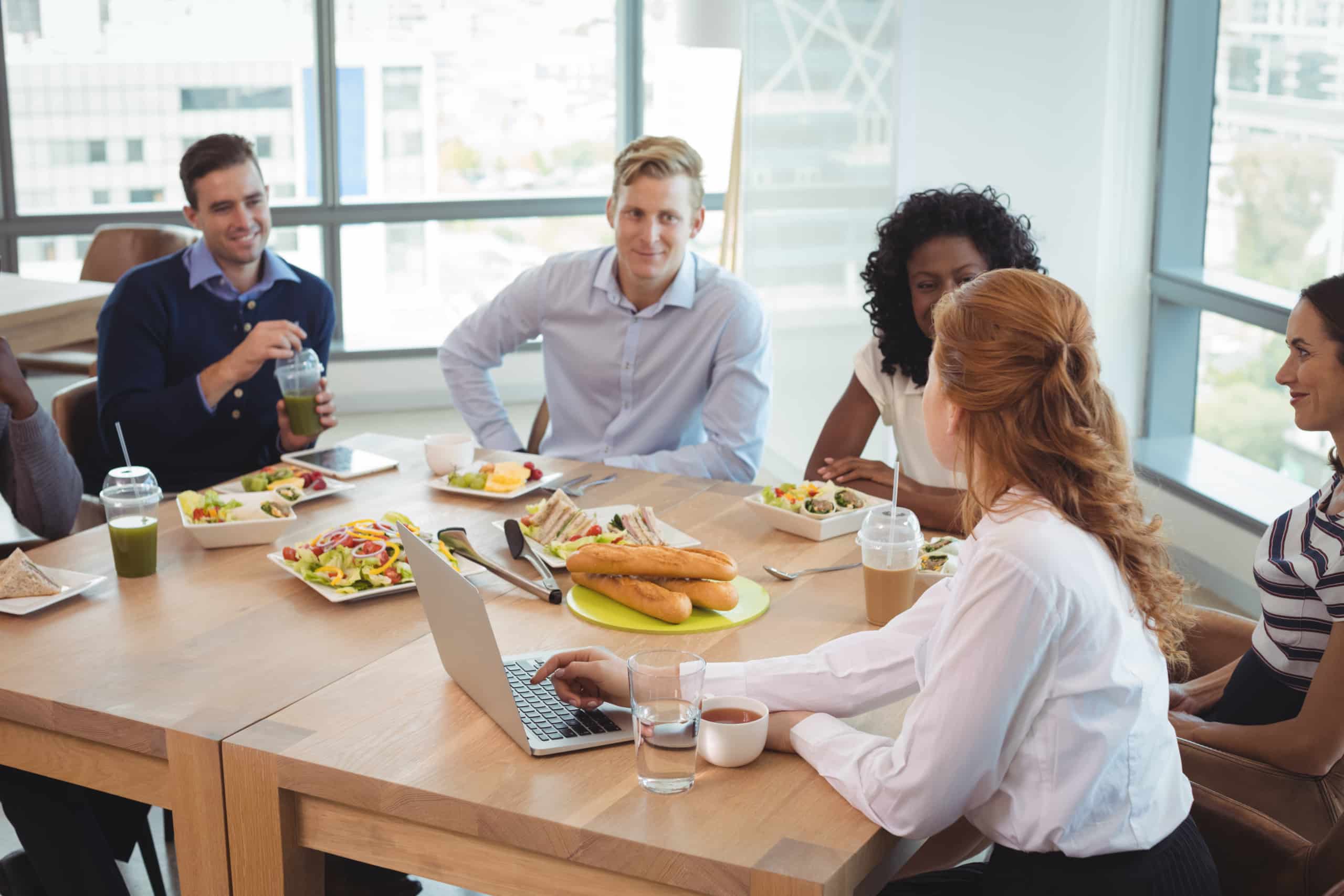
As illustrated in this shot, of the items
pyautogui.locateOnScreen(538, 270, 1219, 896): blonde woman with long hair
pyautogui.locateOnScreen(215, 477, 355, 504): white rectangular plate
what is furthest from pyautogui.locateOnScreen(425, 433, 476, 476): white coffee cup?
pyautogui.locateOnScreen(538, 270, 1219, 896): blonde woman with long hair

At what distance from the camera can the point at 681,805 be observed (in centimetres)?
141

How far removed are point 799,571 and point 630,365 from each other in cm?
116

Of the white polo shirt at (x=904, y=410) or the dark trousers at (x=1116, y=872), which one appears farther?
the white polo shirt at (x=904, y=410)

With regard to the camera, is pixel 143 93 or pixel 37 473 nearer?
pixel 37 473

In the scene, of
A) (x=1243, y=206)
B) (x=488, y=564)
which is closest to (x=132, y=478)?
(x=488, y=564)

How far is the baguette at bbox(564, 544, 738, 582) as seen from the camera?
6.35 ft

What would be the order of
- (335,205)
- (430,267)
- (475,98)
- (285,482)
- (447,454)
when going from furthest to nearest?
(430,267) → (475,98) → (335,205) → (447,454) → (285,482)

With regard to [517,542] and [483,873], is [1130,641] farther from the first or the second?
[517,542]

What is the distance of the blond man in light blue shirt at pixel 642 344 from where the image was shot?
306 cm

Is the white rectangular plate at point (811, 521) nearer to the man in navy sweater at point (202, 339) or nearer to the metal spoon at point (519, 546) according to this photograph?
the metal spoon at point (519, 546)

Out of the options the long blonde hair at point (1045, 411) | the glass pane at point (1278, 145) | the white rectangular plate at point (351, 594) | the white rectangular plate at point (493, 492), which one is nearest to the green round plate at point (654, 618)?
the white rectangular plate at point (351, 594)

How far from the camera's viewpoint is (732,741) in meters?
1.49

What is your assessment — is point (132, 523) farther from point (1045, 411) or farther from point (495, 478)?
point (1045, 411)

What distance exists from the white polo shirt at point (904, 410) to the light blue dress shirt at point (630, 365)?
1.07 ft
